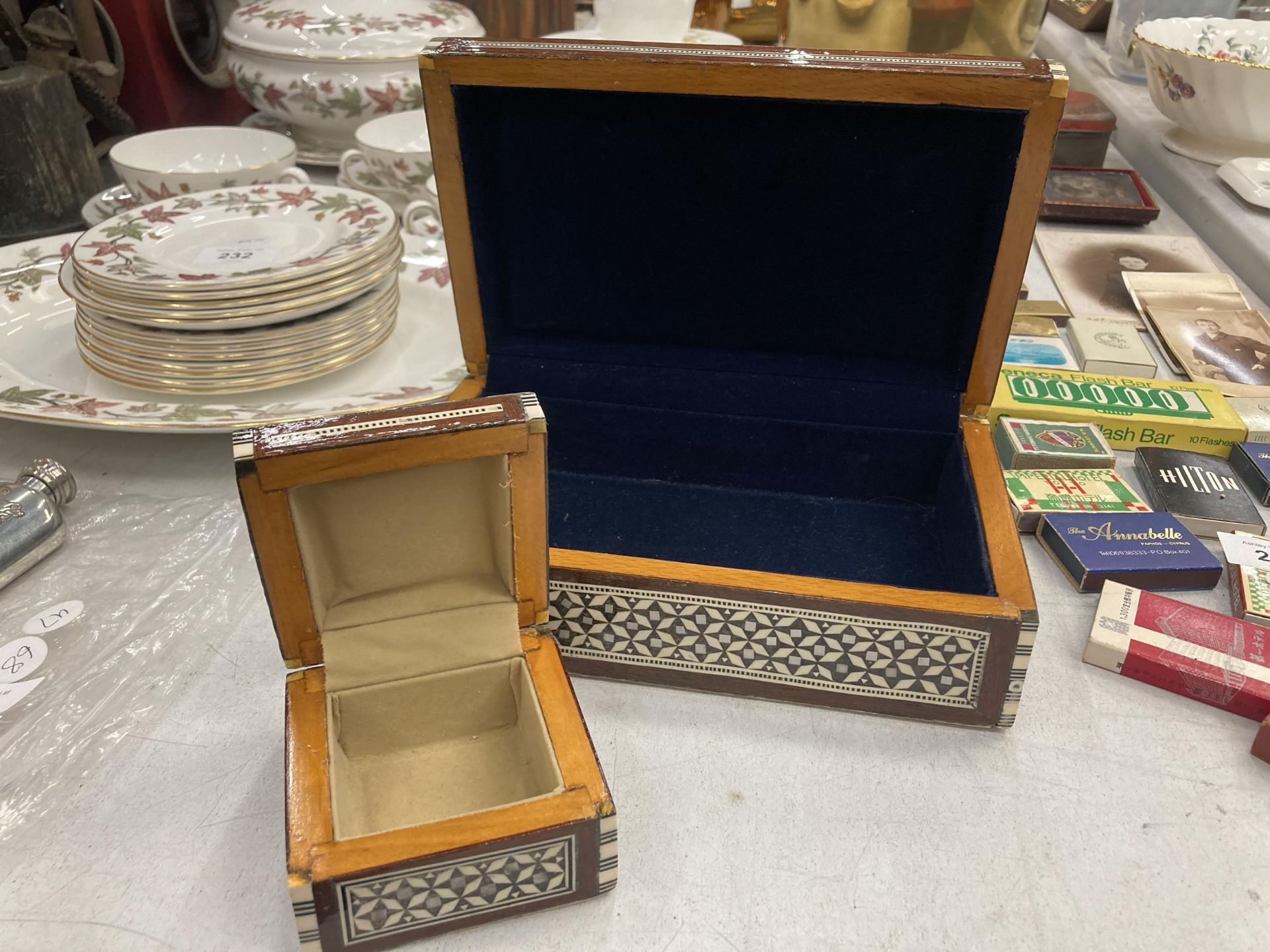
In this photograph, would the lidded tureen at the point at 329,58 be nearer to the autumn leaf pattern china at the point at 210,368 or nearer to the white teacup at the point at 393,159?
the white teacup at the point at 393,159

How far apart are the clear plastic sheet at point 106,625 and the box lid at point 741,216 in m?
0.35

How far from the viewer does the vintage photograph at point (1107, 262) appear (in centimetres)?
144

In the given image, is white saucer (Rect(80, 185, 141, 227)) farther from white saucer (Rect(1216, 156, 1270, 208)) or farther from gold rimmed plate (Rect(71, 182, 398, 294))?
white saucer (Rect(1216, 156, 1270, 208))

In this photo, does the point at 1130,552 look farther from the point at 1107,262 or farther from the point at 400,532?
the point at 1107,262

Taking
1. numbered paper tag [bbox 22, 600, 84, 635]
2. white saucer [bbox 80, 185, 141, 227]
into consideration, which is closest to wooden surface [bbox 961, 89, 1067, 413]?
numbered paper tag [bbox 22, 600, 84, 635]

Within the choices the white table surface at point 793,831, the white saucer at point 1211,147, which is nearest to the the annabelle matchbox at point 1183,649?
the white table surface at point 793,831

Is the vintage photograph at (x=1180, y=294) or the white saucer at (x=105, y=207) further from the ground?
the white saucer at (x=105, y=207)

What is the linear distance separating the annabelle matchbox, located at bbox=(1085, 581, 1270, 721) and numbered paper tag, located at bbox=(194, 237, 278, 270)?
0.96m

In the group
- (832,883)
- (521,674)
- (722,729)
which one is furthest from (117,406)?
(832,883)

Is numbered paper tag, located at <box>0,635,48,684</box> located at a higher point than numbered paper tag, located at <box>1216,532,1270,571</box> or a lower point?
higher

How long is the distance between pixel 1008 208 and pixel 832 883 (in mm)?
603

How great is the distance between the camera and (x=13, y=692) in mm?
810

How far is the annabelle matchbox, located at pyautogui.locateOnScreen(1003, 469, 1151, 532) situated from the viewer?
3.21ft

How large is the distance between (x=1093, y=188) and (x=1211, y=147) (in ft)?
0.94
